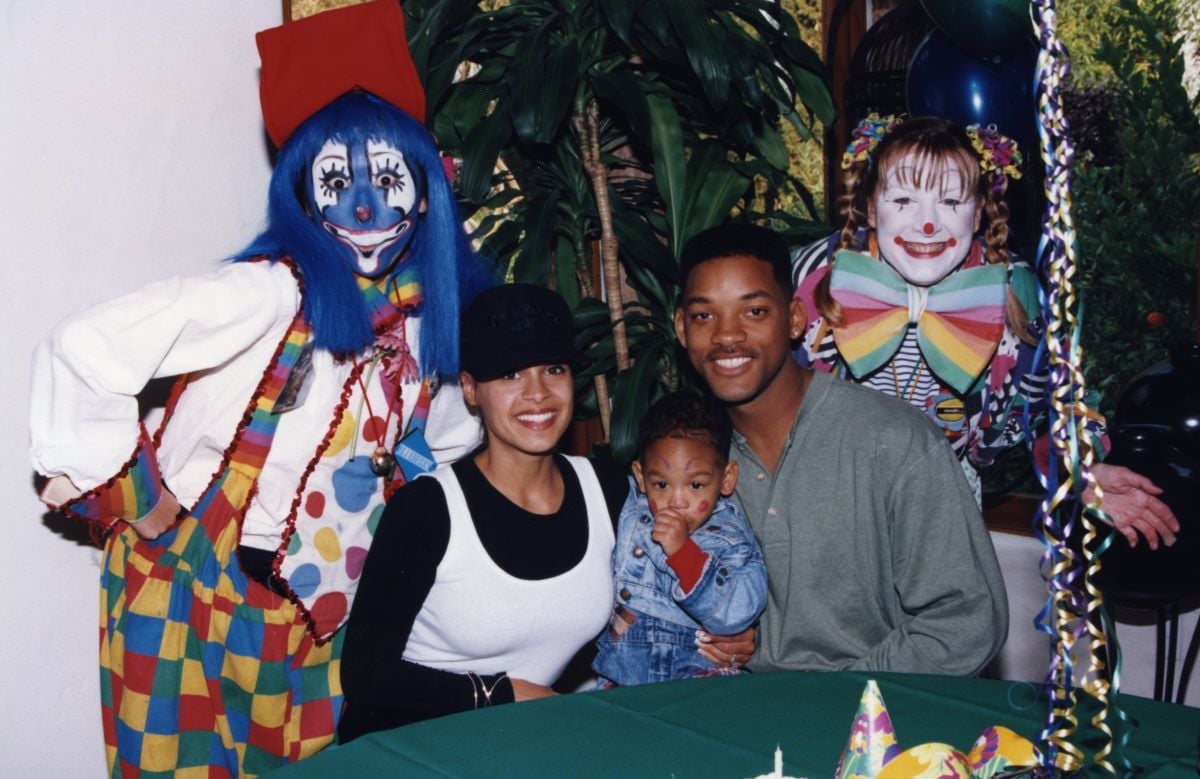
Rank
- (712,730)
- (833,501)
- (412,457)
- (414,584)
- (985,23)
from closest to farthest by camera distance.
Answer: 1. (712,730)
2. (414,584)
3. (833,501)
4. (412,457)
5. (985,23)

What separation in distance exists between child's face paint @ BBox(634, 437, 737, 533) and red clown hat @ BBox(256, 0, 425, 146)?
0.79 metres

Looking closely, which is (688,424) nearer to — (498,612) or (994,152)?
(498,612)

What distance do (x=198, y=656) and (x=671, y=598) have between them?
0.79 meters

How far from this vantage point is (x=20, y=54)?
214 centimetres

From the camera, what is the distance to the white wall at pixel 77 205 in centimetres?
217

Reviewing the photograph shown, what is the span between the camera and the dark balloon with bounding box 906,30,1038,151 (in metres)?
2.57

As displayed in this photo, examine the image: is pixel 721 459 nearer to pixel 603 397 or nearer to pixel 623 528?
pixel 623 528

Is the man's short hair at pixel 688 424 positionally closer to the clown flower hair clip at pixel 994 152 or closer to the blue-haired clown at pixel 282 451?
the blue-haired clown at pixel 282 451

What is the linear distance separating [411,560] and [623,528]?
354 mm

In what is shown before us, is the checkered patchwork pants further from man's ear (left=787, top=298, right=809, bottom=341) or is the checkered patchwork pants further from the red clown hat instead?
man's ear (left=787, top=298, right=809, bottom=341)

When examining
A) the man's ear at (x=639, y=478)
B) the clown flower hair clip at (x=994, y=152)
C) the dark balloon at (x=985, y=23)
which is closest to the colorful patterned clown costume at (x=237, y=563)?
the man's ear at (x=639, y=478)

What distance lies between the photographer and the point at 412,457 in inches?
84.5

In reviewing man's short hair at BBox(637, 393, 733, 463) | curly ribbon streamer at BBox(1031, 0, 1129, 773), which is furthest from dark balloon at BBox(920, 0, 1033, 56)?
curly ribbon streamer at BBox(1031, 0, 1129, 773)

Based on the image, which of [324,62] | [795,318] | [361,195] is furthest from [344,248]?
[795,318]
